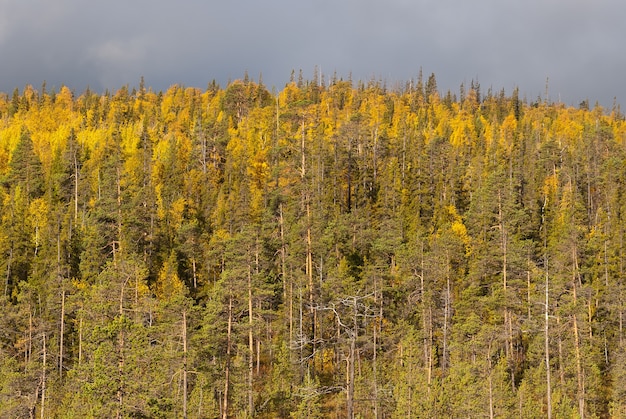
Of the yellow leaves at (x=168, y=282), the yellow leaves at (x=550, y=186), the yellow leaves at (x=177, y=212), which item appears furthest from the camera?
the yellow leaves at (x=550, y=186)

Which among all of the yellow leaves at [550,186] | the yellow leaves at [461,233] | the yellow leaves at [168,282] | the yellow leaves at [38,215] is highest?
the yellow leaves at [550,186]

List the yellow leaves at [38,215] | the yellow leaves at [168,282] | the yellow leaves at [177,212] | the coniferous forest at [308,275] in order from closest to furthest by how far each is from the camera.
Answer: the coniferous forest at [308,275], the yellow leaves at [168,282], the yellow leaves at [177,212], the yellow leaves at [38,215]

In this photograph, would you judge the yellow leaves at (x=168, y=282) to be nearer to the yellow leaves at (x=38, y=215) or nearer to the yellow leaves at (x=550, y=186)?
the yellow leaves at (x=38, y=215)

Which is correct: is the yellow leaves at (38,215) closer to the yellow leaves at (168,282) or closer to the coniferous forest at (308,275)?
the coniferous forest at (308,275)

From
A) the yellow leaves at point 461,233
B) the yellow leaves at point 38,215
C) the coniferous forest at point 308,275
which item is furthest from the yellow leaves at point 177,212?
the yellow leaves at point 461,233

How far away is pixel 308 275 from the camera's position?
39281 mm

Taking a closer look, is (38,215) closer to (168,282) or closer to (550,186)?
(168,282)

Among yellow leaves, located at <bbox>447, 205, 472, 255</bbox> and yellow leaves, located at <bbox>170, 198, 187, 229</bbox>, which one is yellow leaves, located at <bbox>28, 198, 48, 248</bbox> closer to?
yellow leaves, located at <bbox>170, 198, 187, 229</bbox>

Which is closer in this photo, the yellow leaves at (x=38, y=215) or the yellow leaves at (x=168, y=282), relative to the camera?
the yellow leaves at (x=168, y=282)

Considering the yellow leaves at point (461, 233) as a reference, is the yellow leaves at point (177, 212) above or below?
above

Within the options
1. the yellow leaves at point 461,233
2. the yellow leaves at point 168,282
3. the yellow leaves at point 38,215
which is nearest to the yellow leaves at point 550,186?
the yellow leaves at point 461,233

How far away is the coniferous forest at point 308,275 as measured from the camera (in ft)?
118

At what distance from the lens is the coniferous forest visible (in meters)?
35.9

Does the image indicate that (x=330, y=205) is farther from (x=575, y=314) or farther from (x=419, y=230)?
(x=575, y=314)
